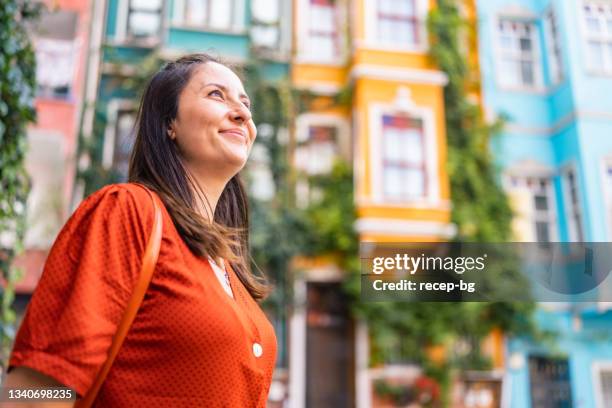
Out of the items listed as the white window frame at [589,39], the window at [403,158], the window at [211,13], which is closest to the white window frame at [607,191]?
the white window frame at [589,39]

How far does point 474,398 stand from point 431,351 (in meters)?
0.57

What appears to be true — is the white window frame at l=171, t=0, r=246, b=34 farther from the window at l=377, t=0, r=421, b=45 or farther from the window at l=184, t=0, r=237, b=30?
the window at l=377, t=0, r=421, b=45

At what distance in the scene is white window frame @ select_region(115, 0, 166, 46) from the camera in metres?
5.61

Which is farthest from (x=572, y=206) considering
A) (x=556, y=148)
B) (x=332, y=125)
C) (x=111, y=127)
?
(x=111, y=127)

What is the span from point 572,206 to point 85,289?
19.2 feet

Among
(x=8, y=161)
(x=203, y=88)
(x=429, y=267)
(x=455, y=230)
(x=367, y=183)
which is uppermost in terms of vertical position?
(x=367, y=183)

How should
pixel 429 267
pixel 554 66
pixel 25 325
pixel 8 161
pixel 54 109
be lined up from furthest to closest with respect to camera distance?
1. pixel 554 66
2. pixel 54 109
3. pixel 8 161
4. pixel 429 267
5. pixel 25 325

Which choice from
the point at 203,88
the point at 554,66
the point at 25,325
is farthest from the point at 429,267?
the point at 554,66

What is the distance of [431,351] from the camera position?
521 centimetres

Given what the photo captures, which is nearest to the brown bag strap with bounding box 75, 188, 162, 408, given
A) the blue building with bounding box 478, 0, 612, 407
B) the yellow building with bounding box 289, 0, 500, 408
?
the yellow building with bounding box 289, 0, 500, 408

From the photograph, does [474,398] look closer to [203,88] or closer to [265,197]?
[265,197]

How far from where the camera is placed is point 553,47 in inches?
239

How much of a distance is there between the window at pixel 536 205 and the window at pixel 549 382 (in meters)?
1.21

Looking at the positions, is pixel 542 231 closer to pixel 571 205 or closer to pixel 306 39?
pixel 571 205
